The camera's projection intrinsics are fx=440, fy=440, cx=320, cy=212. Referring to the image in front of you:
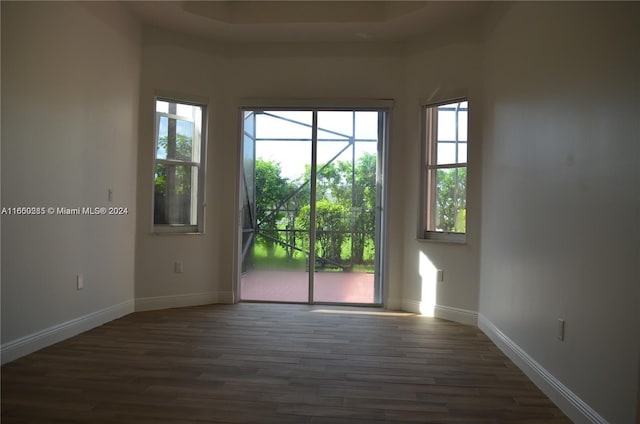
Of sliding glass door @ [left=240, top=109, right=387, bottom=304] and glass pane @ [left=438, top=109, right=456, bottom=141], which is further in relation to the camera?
sliding glass door @ [left=240, top=109, right=387, bottom=304]

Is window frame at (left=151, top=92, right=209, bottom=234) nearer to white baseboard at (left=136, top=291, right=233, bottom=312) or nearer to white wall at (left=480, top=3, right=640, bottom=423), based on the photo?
white baseboard at (left=136, top=291, right=233, bottom=312)

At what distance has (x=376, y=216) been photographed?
15.9 feet

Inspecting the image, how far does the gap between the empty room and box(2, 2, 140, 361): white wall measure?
0.02m

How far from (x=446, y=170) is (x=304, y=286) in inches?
77.7

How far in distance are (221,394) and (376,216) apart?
2.84m

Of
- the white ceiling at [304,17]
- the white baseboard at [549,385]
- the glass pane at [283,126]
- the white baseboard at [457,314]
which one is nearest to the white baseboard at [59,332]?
the glass pane at [283,126]

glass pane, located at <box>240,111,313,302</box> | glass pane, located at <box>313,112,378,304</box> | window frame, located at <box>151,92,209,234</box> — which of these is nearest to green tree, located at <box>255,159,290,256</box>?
glass pane, located at <box>240,111,313,302</box>

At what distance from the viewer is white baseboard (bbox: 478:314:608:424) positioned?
2.15 meters

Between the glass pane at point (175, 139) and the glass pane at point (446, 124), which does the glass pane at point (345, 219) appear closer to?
the glass pane at point (446, 124)

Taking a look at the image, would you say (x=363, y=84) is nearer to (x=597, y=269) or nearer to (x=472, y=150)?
(x=472, y=150)

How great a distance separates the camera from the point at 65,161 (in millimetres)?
3320

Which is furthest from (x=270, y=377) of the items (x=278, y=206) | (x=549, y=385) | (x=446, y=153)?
(x=446, y=153)

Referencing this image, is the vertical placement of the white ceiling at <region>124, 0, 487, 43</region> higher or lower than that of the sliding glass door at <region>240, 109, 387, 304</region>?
higher

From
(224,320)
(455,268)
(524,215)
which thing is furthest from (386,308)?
(524,215)
